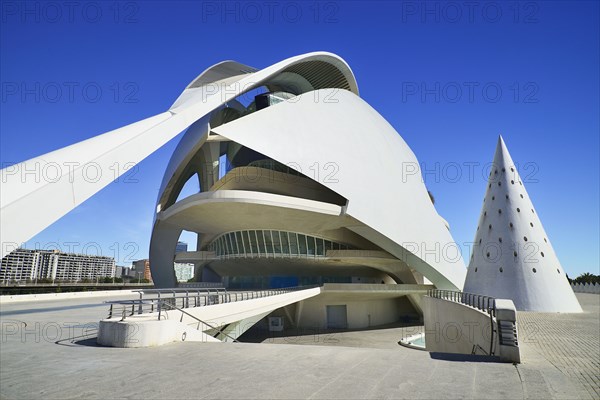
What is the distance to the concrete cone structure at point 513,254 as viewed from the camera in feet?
63.9

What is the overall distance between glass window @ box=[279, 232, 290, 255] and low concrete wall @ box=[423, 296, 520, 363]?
12020mm

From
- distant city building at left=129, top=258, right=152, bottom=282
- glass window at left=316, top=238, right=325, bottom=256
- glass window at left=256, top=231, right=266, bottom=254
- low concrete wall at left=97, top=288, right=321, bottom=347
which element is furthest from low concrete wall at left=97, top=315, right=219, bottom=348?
distant city building at left=129, top=258, right=152, bottom=282

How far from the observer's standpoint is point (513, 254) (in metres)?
20.7

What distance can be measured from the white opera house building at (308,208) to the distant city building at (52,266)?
57081 mm

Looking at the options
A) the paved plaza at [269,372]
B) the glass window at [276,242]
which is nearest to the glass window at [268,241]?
the glass window at [276,242]

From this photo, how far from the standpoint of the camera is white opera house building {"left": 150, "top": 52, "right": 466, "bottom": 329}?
28484mm

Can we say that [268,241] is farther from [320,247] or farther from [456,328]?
[456,328]

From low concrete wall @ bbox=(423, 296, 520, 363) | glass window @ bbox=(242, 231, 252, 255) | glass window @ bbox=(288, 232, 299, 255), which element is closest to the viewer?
low concrete wall @ bbox=(423, 296, 520, 363)

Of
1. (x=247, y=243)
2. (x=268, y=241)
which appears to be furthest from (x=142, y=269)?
(x=268, y=241)

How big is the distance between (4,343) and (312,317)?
2700 centimetres

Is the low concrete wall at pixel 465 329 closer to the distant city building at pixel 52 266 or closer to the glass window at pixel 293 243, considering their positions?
the glass window at pixel 293 243

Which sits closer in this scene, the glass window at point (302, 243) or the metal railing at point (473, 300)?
the metal railing at point (473, 300)

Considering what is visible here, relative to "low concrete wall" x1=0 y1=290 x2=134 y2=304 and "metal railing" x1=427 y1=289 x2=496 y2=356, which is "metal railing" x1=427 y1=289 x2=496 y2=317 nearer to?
"metal railing" x1=427 y1=289 x2=496 y2=356

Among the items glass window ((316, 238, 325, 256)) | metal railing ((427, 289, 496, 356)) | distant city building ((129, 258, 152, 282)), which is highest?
glass window ((316, 238, 325, 256))
